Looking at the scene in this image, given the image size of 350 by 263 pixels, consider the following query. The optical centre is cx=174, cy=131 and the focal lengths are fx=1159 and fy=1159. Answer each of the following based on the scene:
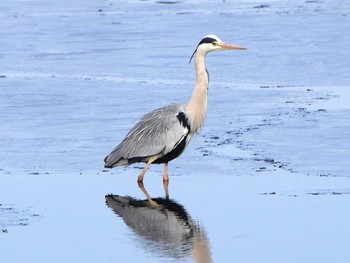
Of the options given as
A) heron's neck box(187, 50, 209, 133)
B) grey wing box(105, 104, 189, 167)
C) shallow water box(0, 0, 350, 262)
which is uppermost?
heron's neck box(187, 50, 209, 133)

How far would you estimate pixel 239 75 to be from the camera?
17.8 meters

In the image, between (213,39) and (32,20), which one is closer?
(213,39)

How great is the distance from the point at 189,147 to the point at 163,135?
1423 millimetres

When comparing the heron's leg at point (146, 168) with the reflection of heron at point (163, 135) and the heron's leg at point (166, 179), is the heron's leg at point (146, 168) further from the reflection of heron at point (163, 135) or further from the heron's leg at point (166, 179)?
the heron's leg at point (166, 179)

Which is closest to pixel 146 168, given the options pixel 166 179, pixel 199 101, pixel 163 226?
pixel 166 179

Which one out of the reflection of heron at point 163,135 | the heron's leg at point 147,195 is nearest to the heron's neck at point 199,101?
the reflection of heron at point 163,135

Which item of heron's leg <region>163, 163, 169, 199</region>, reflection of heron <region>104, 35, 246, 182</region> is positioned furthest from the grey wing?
heron's leg <region>163, 163, 169, 199</region>

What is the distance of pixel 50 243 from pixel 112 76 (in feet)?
31.8

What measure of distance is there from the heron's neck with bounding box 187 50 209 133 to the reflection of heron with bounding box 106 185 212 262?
1103 mm

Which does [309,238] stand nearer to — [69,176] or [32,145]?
[69,176]

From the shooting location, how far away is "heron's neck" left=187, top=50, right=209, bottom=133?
11.4 meters

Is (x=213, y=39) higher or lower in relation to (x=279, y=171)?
higher

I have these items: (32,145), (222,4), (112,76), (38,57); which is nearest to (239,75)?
(112,76)

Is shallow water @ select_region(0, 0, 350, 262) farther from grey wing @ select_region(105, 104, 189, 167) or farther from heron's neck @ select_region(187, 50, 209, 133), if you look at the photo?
heron's neck @ select_region(187, 50, 209, 133)
